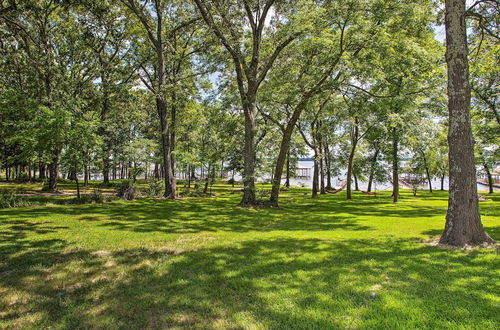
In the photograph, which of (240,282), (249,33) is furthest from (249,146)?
(240,282)

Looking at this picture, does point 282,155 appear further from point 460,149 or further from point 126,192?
point 126,192

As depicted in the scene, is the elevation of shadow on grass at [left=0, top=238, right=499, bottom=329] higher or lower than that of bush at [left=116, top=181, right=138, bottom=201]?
lower

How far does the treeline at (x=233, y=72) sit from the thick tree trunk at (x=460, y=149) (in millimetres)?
3239

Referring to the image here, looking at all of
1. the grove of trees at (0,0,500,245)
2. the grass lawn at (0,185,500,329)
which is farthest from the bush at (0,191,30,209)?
the grass lawn at (0,185,500,329)

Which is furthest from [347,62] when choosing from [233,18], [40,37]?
[40,37]

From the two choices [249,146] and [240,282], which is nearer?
[240,282]

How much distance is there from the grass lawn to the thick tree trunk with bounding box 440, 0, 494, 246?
71 cm

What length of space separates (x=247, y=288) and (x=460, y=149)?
5.88 m

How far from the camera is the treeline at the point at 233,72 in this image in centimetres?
1310

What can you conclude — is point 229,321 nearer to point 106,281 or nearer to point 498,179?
point 106,281

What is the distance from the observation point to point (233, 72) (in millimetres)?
20000

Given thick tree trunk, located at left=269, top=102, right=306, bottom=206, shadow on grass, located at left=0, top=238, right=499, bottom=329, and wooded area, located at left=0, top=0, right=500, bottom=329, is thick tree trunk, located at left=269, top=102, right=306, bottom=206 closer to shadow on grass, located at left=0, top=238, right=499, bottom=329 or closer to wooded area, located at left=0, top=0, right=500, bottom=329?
wooded area, located at left=0, top=0, right=500, bottom=329

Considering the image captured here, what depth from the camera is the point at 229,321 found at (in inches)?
130

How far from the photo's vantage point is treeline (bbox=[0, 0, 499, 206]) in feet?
43.0
